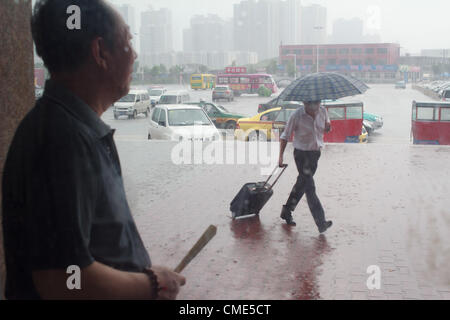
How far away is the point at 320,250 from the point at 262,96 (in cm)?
3918

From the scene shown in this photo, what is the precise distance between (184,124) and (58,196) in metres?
12.8

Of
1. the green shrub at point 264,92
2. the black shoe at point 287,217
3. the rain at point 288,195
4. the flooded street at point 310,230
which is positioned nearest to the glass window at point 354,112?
the rain at point 288,195

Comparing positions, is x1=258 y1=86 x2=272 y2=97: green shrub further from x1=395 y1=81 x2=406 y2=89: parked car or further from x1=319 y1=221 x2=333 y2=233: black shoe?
x1=319 y1=221 x2=333 y2=233: black shoe

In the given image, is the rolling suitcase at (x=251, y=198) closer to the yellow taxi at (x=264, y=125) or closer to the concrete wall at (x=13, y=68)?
the concrete wall at (x=13, y=68)

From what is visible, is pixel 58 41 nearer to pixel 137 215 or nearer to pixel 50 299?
pixel 50 299

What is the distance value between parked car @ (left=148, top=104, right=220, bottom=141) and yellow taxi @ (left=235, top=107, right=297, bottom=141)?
265cm

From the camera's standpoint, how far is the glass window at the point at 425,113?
47.9 feet

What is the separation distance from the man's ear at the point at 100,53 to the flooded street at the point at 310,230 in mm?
3364

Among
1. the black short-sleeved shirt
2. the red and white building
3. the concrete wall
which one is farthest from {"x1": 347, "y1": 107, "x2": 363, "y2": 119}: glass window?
the red and white building

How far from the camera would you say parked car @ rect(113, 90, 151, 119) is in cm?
2443

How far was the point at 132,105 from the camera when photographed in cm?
2467

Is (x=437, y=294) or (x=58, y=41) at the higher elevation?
(x=58, y=41)

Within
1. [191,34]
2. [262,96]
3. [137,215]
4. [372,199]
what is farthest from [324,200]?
[191,34]

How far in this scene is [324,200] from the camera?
8055 mm
